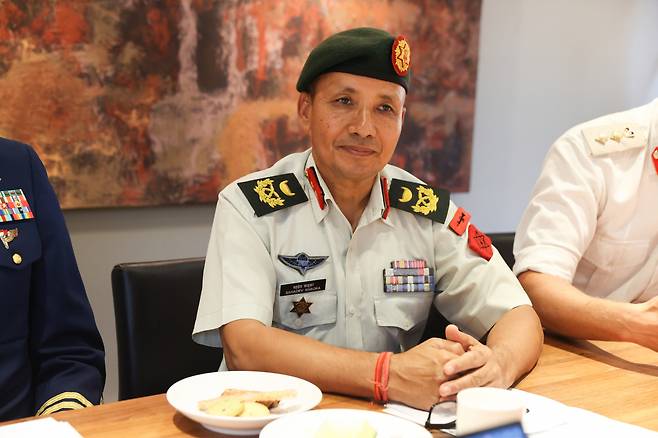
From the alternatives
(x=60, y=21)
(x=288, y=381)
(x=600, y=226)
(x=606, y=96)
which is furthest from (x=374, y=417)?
(x=606, y=96)

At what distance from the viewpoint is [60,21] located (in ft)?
9.47

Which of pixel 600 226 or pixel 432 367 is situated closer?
pixel 432 367

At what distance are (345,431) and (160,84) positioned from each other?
232cm

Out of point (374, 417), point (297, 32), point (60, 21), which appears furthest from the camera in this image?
point (297, 32)

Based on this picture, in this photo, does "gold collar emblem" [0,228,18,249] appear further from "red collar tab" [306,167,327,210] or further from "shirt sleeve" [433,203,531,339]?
"shirt sleeve" [433,203,531,339]

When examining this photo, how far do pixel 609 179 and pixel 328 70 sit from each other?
82cm

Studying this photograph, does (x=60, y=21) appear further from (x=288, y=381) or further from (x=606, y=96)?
(x=606, y=96)

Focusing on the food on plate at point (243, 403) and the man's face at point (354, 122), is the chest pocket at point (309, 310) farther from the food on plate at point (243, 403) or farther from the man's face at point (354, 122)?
the food on plate at point (243, 403)

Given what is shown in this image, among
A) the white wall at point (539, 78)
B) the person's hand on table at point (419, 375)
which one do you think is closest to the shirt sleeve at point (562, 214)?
the person's hand on table at point (419, 375)

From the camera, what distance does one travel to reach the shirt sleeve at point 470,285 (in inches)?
69.0

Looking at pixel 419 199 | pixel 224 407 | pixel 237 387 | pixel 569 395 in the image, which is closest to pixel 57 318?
pixel 237 387

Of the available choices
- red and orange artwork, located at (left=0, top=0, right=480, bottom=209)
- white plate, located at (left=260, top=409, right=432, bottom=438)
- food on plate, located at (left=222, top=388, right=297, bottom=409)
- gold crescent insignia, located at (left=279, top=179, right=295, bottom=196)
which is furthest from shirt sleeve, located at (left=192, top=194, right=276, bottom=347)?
red and orange artwork, located at (left=0, top=0, right=480, bottom=209)

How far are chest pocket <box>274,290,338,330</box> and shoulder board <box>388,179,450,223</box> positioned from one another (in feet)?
0.96

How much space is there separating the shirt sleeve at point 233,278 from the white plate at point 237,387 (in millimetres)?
204
